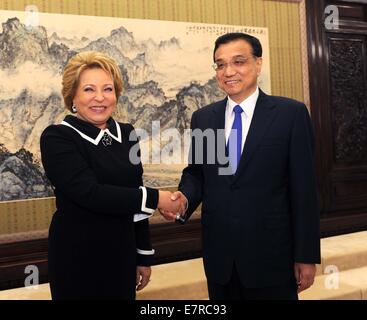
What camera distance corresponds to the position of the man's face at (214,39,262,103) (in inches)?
81.0

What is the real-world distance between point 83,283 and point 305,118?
119 cm

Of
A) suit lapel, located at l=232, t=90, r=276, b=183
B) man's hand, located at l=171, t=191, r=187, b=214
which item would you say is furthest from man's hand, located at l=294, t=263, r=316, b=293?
man's hand, located at l=171, t=191, r=187, b=214

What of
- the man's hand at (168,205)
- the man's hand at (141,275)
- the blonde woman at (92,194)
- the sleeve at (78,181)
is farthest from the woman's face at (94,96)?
the man's hand at (141,275)

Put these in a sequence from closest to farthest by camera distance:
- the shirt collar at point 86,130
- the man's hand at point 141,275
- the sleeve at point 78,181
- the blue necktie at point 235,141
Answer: the sleeve at point 78,181 → the shirt collar at point 86,130 → the blue necktie at point 235,141 → the man's hand at point 141,275

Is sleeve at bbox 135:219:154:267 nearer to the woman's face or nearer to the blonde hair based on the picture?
the woman's face

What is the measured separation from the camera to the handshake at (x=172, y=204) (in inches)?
81.4

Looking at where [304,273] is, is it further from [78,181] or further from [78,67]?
[78,67]

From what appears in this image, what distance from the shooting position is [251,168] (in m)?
1.97

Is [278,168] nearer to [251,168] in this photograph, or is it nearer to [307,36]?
[251,168]

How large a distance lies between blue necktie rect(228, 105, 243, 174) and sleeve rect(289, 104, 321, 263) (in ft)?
0.76

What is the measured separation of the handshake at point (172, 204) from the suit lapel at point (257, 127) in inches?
13.0

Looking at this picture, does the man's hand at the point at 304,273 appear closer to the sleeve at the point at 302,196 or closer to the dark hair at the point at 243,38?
the sleeve at the point at 302,196
